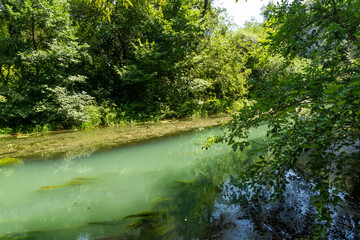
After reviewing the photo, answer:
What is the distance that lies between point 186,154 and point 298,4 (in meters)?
4.42

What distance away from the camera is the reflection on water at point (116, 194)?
8.59 feet

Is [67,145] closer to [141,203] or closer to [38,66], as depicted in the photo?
[141,203]

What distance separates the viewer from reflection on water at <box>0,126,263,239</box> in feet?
8.59

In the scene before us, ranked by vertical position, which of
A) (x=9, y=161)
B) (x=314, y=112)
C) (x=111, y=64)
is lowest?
(x=9, y=161)

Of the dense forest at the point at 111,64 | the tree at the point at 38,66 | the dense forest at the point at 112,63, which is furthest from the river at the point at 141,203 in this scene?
the dense forest at the point at 111,64

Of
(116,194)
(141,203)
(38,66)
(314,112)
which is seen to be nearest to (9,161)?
(116,194)

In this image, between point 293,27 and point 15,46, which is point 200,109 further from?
point 293,27

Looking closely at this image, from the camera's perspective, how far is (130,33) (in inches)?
546

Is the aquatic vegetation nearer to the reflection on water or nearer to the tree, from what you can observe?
the reflection on water

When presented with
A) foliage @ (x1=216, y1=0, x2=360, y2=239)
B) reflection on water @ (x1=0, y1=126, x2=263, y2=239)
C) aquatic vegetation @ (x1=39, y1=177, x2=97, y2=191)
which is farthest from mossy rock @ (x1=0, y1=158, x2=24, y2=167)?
foliage @ (x1=216, y1=0, x2=360, y2=239)

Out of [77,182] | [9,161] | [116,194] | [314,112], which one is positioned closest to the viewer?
[314,112]

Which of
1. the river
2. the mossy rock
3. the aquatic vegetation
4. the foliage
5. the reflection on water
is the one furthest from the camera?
the mossy rock

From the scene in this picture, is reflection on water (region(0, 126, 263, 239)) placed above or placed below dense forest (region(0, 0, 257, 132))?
below

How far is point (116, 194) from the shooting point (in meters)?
3.65
